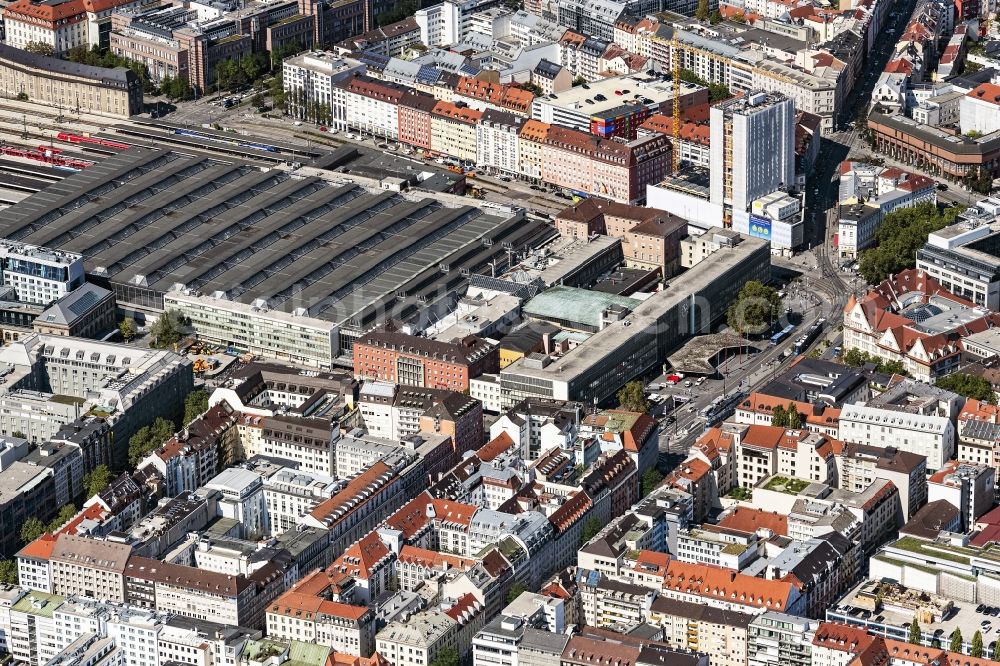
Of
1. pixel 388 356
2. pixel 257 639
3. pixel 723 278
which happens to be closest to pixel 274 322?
pixel 388 356

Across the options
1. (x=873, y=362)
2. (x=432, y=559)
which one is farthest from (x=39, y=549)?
(x=873, y=362)

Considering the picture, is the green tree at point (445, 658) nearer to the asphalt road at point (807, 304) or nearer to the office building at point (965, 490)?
the asphalt road at point (807, 304)

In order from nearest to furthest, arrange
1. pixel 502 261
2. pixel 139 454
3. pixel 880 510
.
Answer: pixel 880 510
pixel 139 454
pixel 502 261

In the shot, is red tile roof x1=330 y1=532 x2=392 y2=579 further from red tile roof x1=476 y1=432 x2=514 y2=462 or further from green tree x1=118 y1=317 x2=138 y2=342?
green tree x1=118 y1=317 x2=138 y2=342

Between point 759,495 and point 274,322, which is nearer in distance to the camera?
point 759,495

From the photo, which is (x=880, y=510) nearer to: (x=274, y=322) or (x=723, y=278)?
(x=723, y=278)

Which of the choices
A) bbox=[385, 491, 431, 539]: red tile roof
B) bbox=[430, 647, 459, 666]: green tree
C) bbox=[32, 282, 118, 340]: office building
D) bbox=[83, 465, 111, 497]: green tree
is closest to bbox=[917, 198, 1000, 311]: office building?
bbox=[385, 491, 431, 539]: red tile roof
